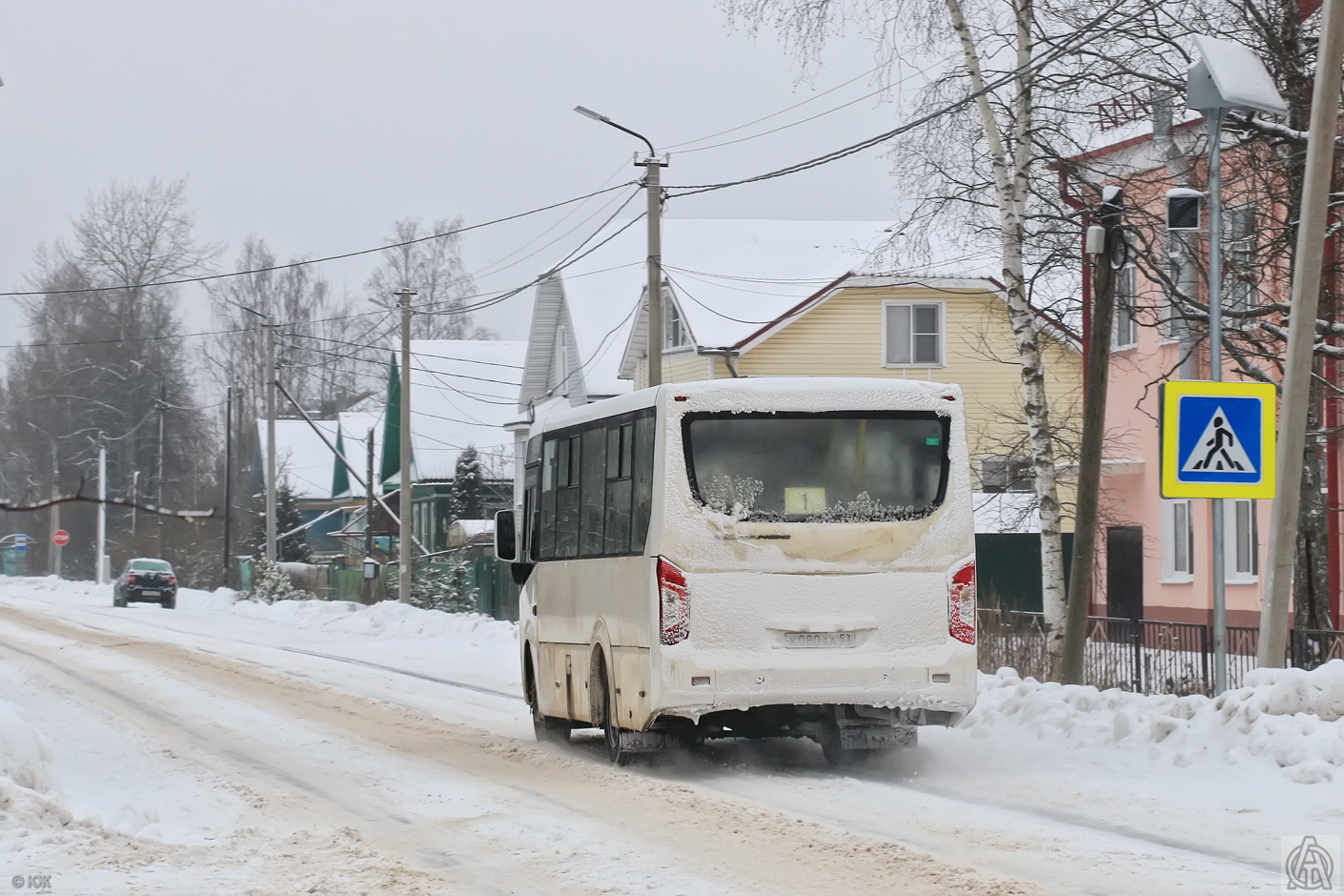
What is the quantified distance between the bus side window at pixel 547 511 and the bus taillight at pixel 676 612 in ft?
11.4

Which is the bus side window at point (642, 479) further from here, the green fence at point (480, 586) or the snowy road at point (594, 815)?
the green fence at point (480, 586)

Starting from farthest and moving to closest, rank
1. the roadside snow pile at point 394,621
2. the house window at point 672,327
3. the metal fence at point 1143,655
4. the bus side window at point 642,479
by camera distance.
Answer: the house window at point 672,327, the roadside snow pile at point 394,621, the metal fence at point 1143,655, the bus side window at point 642,479

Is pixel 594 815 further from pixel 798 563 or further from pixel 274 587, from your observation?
pixel 274 587

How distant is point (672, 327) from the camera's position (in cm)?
4503

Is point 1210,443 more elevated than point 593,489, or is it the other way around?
point 1210,443

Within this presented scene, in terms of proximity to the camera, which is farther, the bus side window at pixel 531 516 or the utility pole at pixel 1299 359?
the bus side window at pixel 531 516

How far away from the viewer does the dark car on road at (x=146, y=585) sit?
56.3 metres

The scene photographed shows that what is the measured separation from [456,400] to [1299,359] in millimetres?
58965

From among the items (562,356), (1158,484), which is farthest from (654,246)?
(562,356)

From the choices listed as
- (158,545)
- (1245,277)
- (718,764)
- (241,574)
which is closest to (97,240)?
(241,574)

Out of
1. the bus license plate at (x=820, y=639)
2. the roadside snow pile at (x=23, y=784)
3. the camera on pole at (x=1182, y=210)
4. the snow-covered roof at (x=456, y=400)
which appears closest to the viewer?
the roadside snow pile at (x=23, y=784)

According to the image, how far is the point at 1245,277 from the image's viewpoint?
19875 millimetres

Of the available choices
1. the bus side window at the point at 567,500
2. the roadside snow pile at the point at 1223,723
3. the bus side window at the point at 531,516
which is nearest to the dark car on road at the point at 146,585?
the bus side window at the point at 531,516

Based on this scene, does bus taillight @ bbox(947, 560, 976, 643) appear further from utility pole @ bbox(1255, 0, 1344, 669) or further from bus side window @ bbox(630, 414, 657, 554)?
utility pole @ bbox(1255, 0, 1344, 669)
